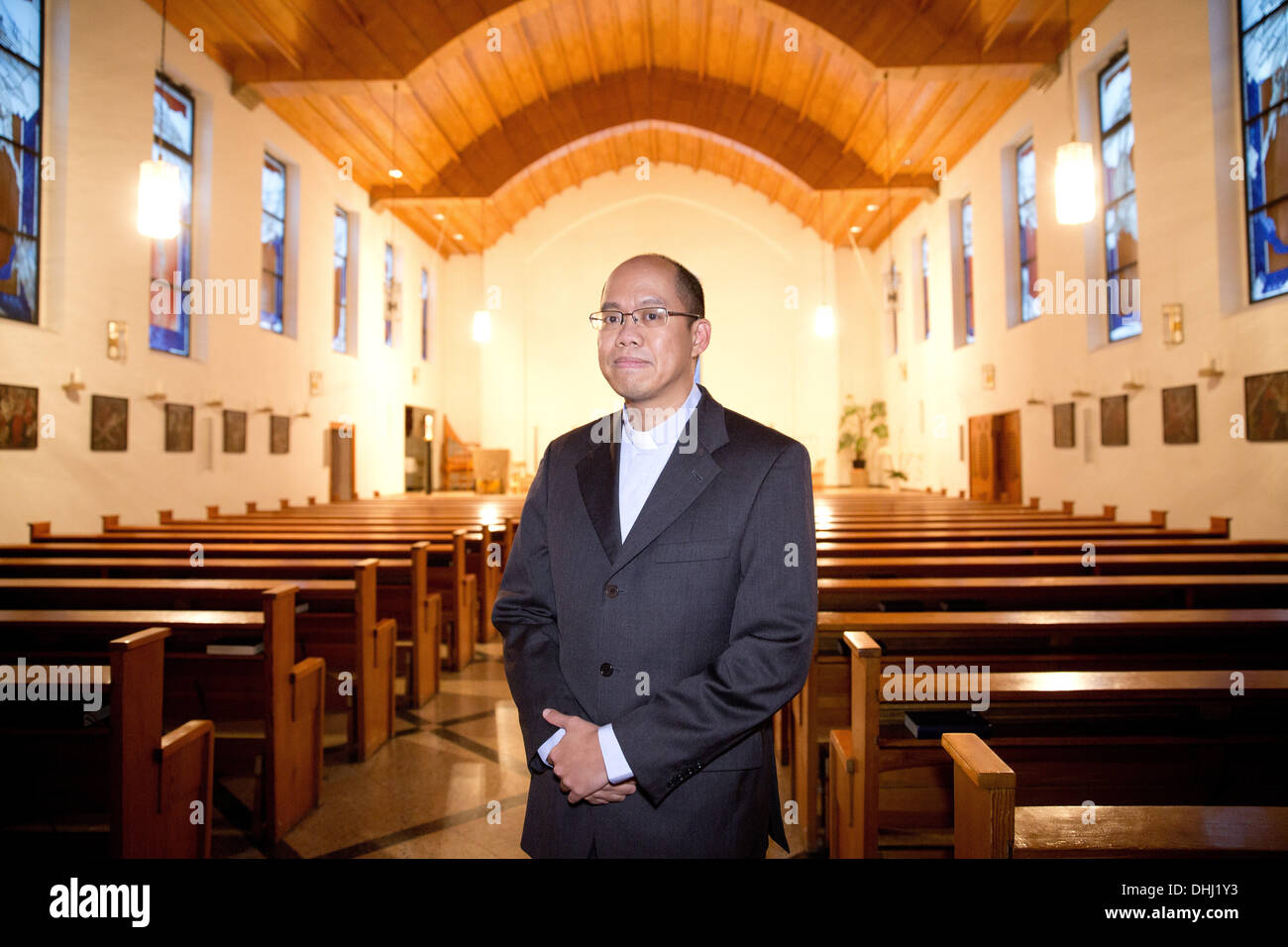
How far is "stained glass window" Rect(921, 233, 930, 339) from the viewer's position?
45.3ft

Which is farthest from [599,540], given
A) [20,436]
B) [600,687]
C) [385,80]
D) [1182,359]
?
[385,80]

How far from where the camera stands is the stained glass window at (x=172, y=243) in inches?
305

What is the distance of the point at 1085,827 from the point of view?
1106 mm

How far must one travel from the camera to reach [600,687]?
4.03 ft

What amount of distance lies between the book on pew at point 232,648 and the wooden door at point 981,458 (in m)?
10.1

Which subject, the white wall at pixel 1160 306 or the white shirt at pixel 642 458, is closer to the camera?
the white shirt at pixel 642 458

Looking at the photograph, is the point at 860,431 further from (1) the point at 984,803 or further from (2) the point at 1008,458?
(1) the point at 984,803

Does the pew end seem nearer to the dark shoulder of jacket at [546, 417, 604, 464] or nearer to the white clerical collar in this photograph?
the white clerical collar

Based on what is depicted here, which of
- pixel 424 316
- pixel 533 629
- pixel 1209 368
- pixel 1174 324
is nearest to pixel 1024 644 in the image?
pixel 533 629

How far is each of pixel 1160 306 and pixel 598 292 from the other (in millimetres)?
11212

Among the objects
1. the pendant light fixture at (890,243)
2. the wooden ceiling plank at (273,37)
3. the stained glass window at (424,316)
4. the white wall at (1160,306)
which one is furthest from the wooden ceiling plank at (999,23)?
the stained glass window at (424,316)

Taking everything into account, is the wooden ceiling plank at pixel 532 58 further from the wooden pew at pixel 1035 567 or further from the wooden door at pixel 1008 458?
the wooden pew at pixel 1035 567

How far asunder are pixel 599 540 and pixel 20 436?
259 inches

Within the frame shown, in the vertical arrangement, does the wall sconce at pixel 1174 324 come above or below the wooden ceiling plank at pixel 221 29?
below
